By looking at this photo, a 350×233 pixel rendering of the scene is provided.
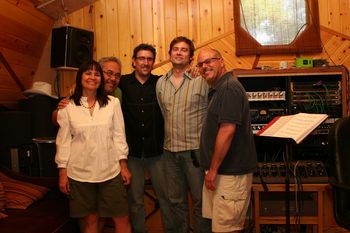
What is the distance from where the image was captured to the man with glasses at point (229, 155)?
1.97 meters

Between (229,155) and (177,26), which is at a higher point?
(177,26)

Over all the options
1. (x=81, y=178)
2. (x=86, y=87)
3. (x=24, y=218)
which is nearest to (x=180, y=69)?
(x=86, y=87)

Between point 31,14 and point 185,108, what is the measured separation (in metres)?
1.83

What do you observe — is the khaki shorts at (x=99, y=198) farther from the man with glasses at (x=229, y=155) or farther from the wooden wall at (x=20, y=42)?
the wooden wall at (x=20, y=42)

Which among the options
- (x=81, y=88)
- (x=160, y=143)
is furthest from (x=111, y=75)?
(x=160, y=143)

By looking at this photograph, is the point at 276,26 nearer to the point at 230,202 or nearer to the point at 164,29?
the point at 164,29

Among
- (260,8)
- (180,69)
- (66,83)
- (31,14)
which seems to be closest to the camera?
(180,69)

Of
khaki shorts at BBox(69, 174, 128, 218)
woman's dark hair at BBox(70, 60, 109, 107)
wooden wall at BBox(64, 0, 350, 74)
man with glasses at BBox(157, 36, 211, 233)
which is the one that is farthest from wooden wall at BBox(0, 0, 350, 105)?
khaki shorts at BBox(69, 174, 128, 218)

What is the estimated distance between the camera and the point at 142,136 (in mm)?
2510

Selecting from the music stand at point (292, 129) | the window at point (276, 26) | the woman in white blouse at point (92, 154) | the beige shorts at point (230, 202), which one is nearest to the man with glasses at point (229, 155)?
the beige shorts at point (230, 202)

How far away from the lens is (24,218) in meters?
2.30

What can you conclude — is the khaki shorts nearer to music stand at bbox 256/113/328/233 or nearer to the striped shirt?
the striped shirt

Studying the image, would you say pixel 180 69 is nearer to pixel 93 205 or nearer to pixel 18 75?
pixel 93 205

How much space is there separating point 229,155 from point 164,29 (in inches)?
82.0
